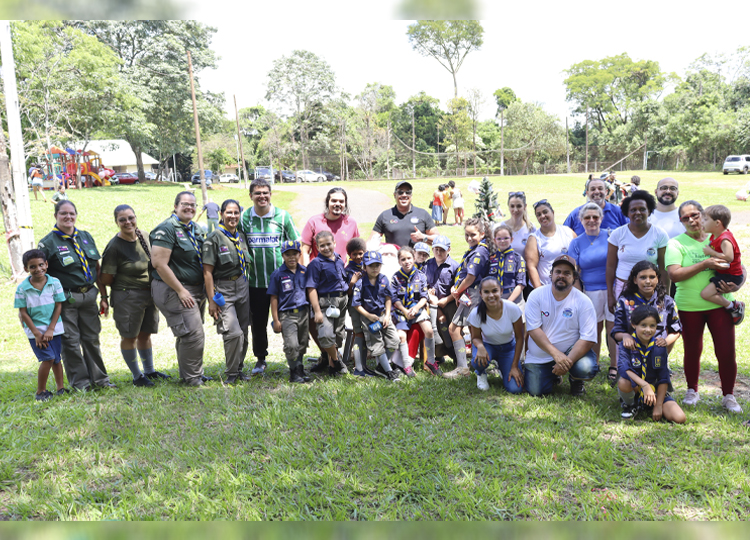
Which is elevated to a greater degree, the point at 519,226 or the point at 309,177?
the point at 309,177

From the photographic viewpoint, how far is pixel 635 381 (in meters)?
4.24

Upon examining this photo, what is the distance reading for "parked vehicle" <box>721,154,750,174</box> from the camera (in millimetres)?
33750

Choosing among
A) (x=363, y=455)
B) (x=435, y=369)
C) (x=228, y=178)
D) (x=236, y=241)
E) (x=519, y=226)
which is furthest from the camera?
(x=228, y=178)

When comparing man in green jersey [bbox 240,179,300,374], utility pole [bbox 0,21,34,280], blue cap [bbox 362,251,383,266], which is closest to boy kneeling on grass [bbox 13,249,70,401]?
man in green jersey [bbox 240,179,300,374]

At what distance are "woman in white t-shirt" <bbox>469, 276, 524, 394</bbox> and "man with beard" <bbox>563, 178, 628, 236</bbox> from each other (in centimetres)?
131

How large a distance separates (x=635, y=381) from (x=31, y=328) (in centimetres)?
522

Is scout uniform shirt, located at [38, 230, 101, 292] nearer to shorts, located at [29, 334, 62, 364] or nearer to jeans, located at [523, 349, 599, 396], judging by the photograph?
shorts, located at [29, 334, 62, 364]

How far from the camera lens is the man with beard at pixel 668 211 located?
17.7 feet

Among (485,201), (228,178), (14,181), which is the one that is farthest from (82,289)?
(228,178)

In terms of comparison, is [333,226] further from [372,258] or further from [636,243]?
[636,243]

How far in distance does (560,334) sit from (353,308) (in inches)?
81.3

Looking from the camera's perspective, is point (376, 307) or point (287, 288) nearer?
point (287, 288)

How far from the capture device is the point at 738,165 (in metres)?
33.9
